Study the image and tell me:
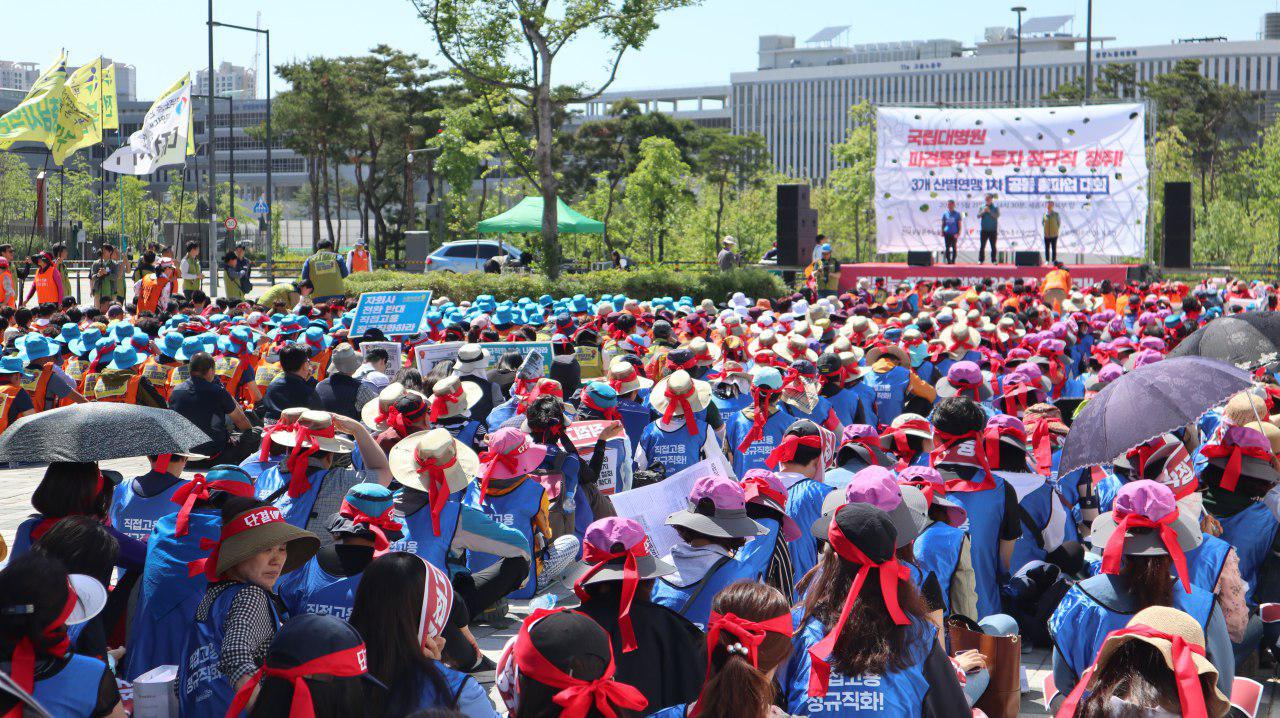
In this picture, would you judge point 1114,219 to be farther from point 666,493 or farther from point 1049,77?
point 1049,77

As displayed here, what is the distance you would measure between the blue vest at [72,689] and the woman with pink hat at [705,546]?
6.29 ft

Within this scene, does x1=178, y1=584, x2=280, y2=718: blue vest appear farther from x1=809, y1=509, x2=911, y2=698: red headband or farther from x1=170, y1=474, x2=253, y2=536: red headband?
x1=809, y1=509, x2=911, y2=698: red headband

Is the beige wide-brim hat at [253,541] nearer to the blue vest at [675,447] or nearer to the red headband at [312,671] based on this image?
the red headband at [312,671]

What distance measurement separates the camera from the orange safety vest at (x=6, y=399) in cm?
1137

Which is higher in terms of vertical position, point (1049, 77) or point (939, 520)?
point (1049, 77)

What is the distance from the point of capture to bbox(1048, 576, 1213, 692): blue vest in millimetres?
4309

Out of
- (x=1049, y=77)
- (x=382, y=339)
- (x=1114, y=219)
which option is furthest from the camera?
(x=1049, y=77)

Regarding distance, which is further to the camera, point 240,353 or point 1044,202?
point 1044,202

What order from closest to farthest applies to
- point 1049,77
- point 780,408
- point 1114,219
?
point 780,408
point 1114,219
point 1049,77

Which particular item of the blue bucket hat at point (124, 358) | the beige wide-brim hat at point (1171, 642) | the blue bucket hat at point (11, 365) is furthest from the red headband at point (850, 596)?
the blue bucket hat at point (11, 365)

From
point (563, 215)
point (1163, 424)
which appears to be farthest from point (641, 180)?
point (1163, 424)

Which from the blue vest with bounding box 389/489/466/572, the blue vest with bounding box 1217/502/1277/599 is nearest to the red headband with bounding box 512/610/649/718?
the blue vest with bounding box 389/489/466/572

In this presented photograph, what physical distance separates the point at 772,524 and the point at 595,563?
126cm

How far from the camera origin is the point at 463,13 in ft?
94.4
